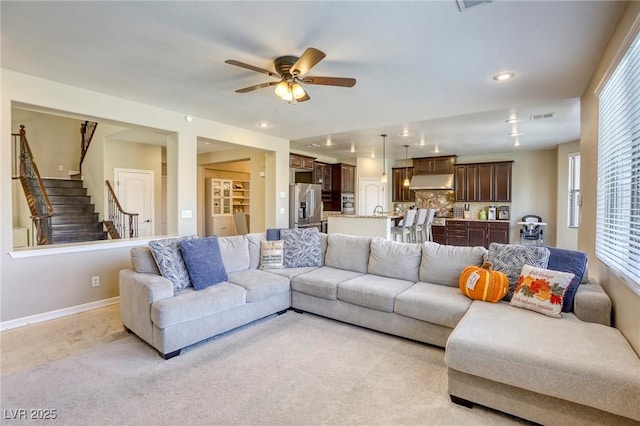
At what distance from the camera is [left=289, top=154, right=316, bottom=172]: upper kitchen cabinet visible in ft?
24.5

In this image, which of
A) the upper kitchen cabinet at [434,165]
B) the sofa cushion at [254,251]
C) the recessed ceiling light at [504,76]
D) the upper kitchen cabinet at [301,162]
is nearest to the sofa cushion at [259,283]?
the sofa cushion at [254,251]

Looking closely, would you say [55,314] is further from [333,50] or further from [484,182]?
[484,182]

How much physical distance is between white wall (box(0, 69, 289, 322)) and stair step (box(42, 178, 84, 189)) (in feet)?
13.3

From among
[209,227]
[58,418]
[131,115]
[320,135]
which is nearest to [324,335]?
[58,418]

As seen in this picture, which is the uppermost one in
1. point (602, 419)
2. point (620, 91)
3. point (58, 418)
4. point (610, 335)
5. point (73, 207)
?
point (620, 91)

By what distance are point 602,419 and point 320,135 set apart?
5362 millimetres

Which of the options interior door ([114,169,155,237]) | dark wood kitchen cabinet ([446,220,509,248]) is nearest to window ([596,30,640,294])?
dark wood kitchen cabinet ([446,220,509,248])

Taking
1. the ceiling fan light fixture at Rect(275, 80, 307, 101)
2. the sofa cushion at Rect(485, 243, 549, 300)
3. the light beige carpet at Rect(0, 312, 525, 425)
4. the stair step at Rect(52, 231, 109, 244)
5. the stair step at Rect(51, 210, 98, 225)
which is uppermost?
the ceiling fan light fixture at Rect(275, 80, 307, 101)

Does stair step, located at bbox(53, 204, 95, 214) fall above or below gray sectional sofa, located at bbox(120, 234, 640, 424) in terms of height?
above

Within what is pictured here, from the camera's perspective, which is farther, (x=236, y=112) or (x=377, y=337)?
(x=236, y=112)

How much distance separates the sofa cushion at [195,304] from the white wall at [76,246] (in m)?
1.71

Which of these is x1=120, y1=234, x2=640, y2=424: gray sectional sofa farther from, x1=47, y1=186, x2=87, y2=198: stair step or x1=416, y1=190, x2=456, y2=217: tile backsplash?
x1=416, y1=190, x2=456, y2=217: tile backsplash

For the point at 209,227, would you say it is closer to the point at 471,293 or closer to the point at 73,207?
the point at 73,207

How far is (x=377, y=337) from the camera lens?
9.89 ft
